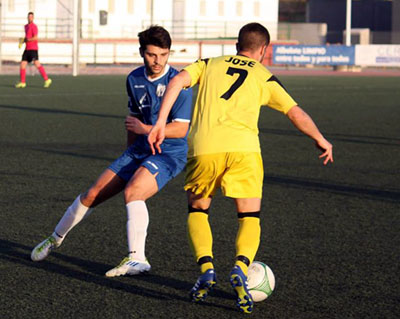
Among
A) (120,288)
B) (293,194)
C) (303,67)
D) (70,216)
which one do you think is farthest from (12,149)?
(303,67)

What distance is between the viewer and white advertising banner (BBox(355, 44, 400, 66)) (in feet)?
157

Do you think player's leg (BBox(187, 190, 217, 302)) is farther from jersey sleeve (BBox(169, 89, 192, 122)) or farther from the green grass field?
jersey sleeve (BBox(169, 89, 192, 122))

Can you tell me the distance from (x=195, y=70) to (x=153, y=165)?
36.3 inches

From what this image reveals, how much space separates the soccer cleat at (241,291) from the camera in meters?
4.98

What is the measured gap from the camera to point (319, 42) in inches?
2530

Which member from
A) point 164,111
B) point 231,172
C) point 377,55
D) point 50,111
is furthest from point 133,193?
point 377,55

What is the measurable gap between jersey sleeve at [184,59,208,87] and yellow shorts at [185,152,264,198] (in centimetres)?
44

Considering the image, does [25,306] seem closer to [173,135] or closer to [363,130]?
[173,135]

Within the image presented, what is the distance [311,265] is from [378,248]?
80 cm

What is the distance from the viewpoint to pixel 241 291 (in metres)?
4.99

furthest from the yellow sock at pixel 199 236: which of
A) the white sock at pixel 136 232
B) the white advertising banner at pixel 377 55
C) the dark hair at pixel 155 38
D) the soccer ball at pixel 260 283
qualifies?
the white advertising banner at pixel 377 55

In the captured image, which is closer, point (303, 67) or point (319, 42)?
point (303, 67)

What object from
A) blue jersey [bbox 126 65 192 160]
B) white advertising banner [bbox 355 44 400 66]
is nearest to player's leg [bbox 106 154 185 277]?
blue jersey [bbox 126 65 192 160]

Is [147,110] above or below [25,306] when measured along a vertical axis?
above
